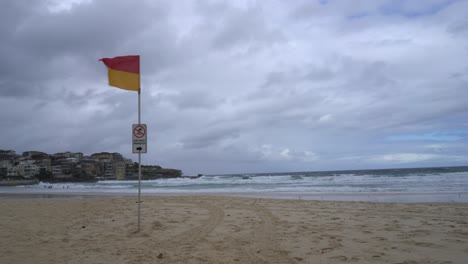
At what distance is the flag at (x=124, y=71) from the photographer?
8.19m

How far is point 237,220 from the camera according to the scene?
1002 centimetres

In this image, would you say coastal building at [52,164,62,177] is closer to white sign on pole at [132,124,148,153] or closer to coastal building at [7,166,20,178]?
coastal building at [7,166,20,178]

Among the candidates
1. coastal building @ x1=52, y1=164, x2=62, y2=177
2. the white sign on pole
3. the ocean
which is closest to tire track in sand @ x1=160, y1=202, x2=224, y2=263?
the white sign on pole

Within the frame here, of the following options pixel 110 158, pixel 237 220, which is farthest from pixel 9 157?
pixel 237 220

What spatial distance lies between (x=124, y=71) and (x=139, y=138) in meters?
1.73

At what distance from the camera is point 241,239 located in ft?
23.8

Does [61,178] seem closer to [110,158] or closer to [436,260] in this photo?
[110,158]

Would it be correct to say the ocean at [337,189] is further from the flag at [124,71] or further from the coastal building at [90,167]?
the coastal building at [90,167]

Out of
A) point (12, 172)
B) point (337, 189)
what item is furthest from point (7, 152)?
point (337, 189)

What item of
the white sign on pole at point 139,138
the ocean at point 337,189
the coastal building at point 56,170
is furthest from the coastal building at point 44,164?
the white sign on pole at point 139,138

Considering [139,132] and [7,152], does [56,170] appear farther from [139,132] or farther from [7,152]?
[139,132]

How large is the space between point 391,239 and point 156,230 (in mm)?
5549

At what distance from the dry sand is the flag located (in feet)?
12.1

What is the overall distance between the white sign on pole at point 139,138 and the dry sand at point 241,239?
2.05 metres
